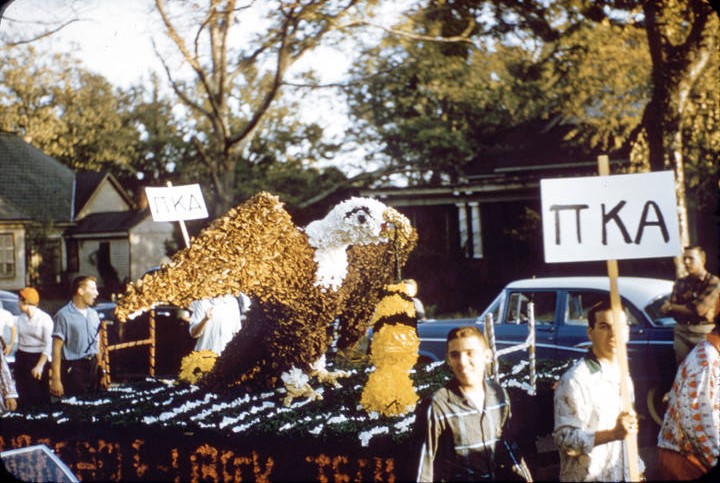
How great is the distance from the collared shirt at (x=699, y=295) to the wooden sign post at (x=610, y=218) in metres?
1.40

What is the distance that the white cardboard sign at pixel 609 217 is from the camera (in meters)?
3.21

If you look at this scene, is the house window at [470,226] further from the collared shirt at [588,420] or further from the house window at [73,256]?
the house window at [73,256]

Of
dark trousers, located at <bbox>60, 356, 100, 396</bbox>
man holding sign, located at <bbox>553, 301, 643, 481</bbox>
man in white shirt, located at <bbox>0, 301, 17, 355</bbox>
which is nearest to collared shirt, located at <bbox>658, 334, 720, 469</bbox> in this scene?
man holding sign, located at <bbox>553, 301, 643, 481</bbox>

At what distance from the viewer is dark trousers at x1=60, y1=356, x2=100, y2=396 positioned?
535cm

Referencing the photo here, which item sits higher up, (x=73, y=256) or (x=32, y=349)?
(x=73, y=256)

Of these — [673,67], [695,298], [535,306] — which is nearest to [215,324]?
[535,306]

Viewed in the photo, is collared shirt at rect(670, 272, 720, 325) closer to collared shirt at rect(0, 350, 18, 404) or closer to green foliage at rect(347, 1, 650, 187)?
green foliage at rect(347, 1, 650, 187)

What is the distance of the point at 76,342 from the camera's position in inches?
205

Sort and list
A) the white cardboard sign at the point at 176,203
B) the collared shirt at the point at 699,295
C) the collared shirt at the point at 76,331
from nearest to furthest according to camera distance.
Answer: the collared shirt at the point at 699,295, the white cardboard sign at the point at 176,203, the collared shirt at the point at 76,331

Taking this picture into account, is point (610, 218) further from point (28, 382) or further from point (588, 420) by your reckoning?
point (28, 382)

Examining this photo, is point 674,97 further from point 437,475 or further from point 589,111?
point 437,475

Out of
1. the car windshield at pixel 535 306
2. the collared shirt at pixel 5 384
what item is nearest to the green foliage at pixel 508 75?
the car windshield at pixel 535 306

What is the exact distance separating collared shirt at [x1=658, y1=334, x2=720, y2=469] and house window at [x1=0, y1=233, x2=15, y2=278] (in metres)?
5.04

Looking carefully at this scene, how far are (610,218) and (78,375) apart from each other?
13.8 ft
